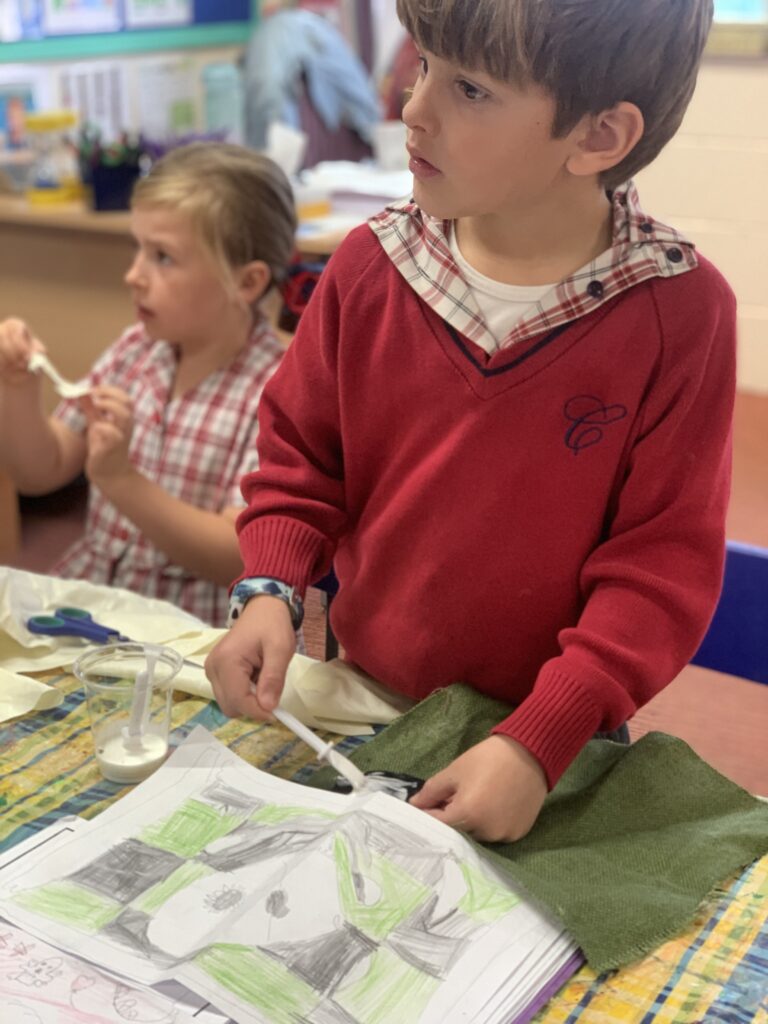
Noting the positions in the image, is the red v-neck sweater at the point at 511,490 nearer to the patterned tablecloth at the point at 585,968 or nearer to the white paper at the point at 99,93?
the patterned tablecloth at the point at 585,968

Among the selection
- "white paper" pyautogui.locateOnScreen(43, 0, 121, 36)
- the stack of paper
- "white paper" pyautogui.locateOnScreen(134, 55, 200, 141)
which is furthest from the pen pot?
the stack of paper

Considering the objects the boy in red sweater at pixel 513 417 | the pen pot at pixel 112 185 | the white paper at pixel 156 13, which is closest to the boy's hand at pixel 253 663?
the boy in red sweater at pixel 513 417

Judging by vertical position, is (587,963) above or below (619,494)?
below

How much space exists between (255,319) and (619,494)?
0.84 m

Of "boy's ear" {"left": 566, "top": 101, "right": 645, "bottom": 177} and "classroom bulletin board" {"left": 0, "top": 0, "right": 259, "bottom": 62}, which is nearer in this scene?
"boy's ear" {"left": 566, "top": 101, "right": 645, "bottom": 177}

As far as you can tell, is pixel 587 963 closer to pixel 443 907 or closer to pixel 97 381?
pixel 443 907

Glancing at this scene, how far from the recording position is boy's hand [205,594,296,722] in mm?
920

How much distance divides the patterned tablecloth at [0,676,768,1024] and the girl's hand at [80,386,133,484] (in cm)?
47

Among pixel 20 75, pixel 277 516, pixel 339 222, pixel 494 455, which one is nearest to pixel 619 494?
pixel 494 455

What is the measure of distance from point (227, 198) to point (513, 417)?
795mm

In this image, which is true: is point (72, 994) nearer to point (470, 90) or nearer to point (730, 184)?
point (470, 90)

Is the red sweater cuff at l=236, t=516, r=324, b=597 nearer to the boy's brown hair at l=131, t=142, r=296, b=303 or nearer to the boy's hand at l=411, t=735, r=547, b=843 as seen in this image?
the boy's hand at l=411, t=735, r=547, b=843

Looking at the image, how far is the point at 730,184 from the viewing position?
3.76m

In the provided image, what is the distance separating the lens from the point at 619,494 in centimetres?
94
